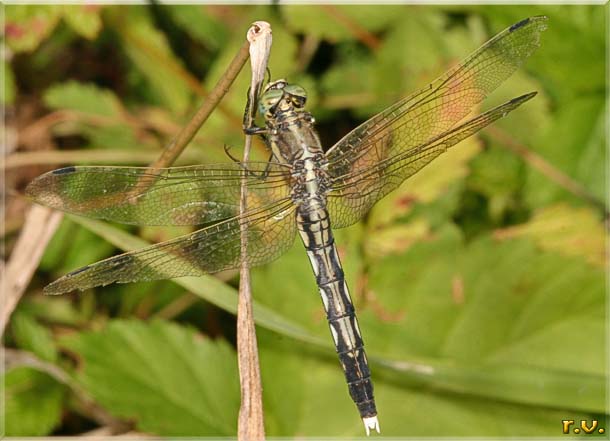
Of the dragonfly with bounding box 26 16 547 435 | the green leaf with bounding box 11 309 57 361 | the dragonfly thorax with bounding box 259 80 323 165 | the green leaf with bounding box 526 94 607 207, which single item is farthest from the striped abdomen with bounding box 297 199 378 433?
the green leaf with bounding box 526 94 607 207

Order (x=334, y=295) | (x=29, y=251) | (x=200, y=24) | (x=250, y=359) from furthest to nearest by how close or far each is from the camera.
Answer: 1. (x=200, y=24)
2. (x=29, y=251)
3. (x=334, y=295)
4. (x=250, y=359)

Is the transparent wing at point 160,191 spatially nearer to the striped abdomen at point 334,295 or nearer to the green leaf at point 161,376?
the striped abdomen at point 334,295

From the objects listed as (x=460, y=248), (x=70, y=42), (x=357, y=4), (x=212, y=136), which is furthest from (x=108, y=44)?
(x=460, y=248)

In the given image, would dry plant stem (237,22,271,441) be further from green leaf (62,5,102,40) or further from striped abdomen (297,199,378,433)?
green leaf (62,5,102,40)

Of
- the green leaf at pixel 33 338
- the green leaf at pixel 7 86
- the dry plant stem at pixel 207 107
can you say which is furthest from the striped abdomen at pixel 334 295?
the green leaf at pixel 7 86

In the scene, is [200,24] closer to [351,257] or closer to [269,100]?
[269,100]

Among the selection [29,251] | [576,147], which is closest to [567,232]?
[576,147]
